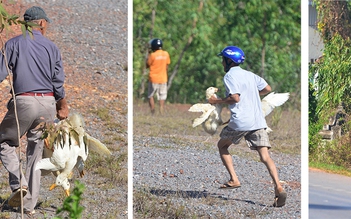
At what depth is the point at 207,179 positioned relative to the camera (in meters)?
6.55

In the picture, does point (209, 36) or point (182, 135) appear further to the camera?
point (209, 36)

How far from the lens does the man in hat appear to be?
543 cm

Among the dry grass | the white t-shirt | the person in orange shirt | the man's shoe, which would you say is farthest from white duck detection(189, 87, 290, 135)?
the person in orange shirt

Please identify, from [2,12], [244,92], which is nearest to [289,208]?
[244,92]

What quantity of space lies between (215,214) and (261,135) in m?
0.65

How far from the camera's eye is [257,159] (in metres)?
6.91

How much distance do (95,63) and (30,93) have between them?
1369 mm

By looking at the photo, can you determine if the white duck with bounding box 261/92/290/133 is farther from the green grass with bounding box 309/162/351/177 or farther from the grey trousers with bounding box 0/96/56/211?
the green grass with bounding box 309/162/351/177

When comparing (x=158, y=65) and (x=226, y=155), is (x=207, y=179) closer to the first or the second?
(x=226, y=155)

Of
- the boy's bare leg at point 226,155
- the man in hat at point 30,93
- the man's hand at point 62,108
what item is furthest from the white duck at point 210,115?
the man in hat at point 30,93

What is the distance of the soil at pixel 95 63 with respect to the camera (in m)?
6.54

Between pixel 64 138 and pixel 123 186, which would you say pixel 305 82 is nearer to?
pixel 123 186

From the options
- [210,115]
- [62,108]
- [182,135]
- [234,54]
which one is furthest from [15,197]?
[182,135]

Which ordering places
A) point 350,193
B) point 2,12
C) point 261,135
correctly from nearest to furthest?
point 2,12, point 261,135, point 350,193
